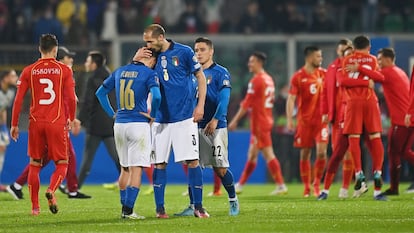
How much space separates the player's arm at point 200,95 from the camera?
45.8ft

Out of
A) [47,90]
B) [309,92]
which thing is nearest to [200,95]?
[47,90]

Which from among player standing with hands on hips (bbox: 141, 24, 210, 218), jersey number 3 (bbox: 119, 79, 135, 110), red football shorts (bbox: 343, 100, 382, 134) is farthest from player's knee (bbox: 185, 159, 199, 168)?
red football shorts (bbox: 343, 100, 382, 134)

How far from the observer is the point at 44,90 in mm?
14938

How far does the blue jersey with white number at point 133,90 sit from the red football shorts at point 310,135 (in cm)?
617

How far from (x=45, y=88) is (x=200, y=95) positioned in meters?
2.08

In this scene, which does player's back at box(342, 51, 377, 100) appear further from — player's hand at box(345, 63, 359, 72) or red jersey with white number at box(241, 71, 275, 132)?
red jersey with white number at box(241, 71, 275, 132)

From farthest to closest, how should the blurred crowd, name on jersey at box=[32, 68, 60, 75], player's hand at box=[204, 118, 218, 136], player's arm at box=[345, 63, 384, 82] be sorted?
the blurred crowd, player's arm at box=[345, 63, 384, 82], name on jersey at box=[32, 68, 60, 75], player's hand at box=[204, 118, 218, 136]

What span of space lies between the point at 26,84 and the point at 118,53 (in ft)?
51.8

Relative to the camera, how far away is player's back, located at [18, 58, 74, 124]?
1491 centimetres

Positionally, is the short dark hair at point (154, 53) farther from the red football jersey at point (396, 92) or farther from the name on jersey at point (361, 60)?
the red football jersey at point (396, 92)

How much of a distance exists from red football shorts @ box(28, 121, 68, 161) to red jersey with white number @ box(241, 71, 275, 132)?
21.1 ft

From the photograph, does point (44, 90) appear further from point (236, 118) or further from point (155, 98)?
point (236, 118)

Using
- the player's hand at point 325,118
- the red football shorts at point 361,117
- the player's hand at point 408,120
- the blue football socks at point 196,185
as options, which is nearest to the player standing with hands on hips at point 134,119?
the blue football socks at point 196,185

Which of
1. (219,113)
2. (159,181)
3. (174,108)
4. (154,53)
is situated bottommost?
(159,181)
